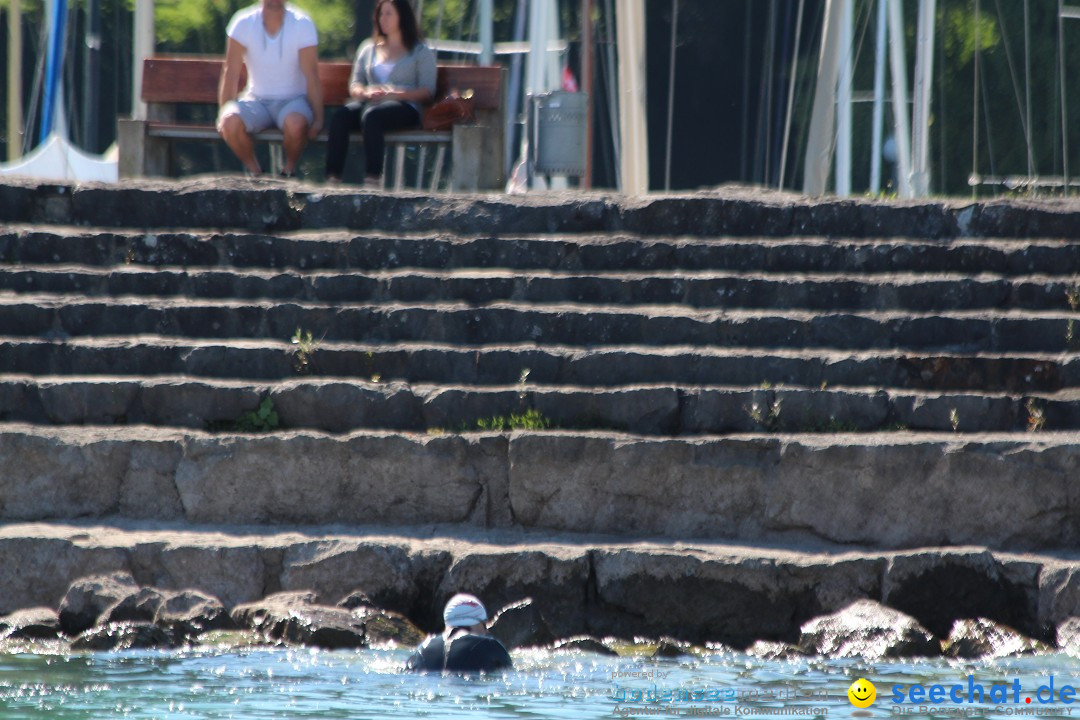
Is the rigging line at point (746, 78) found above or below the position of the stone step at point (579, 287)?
above

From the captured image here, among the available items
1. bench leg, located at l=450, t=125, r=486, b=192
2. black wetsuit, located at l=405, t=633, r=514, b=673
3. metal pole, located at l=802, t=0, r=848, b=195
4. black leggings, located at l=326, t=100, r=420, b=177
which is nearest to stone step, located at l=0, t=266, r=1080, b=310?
black leggings, located at l=326, t=100, r=420, b=177

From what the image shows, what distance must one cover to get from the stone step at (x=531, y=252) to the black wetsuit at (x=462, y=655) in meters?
2.94

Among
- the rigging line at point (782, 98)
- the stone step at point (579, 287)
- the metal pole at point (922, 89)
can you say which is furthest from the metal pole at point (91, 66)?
the stone step at point (579, 287)

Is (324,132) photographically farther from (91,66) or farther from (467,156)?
(91,66)

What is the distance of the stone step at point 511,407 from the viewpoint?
8594 millimetres

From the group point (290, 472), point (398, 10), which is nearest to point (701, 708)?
point (290, 472)

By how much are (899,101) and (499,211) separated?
8996 millimetres

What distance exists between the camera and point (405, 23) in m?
11.3

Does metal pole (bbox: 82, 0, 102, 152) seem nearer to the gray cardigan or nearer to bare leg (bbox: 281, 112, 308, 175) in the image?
the gray cardigan

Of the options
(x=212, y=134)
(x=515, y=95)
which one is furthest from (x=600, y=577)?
(x=515, y=95)

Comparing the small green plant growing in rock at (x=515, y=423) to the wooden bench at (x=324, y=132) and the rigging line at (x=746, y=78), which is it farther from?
the rigging line at (x=746, y=78)

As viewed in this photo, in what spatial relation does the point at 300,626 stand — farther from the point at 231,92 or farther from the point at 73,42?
the point at 73,42

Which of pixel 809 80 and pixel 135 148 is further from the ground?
pixel 809 80

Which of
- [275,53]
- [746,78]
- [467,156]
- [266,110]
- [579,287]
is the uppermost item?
[746,78]
